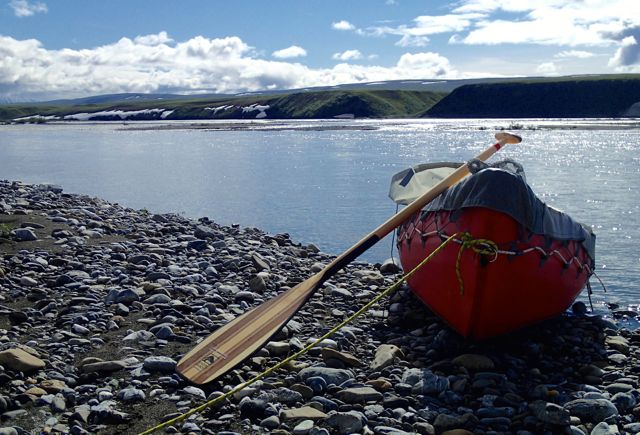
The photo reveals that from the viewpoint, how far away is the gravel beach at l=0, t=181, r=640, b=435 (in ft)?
18.3

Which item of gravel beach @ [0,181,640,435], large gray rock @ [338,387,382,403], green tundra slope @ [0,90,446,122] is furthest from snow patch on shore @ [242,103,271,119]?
large gray rock @ [338,387,382,403]

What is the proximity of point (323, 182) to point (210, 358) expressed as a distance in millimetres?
19103

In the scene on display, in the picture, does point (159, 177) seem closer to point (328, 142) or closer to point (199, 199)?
point (199, 199)

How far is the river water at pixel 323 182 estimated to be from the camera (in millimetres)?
15438

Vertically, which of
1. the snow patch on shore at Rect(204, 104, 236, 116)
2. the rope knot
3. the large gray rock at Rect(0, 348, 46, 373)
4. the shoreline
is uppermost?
the snow patch on shore at Rect(204, 104, 236, 116)

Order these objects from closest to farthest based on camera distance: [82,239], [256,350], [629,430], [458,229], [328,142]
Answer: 1. [629,430]
2. [256,350]
3. [458,229]
4. [82,239]
5. [328,142]

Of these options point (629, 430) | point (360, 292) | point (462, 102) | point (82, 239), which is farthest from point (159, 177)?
point (462, 102)

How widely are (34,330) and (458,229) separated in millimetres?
4876

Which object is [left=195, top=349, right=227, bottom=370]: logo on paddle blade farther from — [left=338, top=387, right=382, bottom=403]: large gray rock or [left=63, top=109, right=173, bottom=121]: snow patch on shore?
[left=63, top=109, right=173, bottom=121]: snow patch on shore

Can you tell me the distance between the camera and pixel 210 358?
654 cm

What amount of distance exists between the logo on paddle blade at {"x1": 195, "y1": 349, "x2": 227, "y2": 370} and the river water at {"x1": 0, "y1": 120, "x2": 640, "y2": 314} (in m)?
6.47

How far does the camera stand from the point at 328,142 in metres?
49.0

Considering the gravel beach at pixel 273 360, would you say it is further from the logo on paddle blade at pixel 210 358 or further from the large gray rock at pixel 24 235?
the large gray rock at pixel 24 235

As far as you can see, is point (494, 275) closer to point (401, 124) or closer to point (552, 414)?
point (552, 414)
